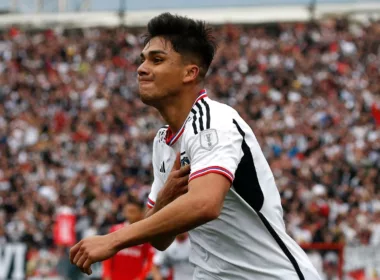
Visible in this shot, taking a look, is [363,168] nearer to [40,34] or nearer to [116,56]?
[116,56]

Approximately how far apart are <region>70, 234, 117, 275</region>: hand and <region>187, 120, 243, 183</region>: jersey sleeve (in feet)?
1.45

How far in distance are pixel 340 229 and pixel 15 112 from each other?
1097 cm

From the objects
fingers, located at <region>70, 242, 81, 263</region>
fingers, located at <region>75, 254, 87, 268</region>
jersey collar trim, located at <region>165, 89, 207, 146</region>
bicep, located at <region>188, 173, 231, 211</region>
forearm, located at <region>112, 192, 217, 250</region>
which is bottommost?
fingers, located at <region>75, 254, 87, 268</region>

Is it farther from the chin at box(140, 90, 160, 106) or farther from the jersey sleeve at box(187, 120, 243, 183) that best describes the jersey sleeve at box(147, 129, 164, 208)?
the jersey sleeve at box(187, 120, 243, 183)

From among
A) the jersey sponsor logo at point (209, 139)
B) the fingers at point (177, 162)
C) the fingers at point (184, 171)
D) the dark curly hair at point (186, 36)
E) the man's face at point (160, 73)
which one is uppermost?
the dark curly hair at point (186, 36)

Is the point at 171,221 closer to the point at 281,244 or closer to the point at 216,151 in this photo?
the point at 216,151

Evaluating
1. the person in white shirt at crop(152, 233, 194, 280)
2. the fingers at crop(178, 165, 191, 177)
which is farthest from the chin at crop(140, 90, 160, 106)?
the person in white shirt at crop(152, 233, 194, 280)

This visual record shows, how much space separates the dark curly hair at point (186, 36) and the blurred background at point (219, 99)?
9.04m

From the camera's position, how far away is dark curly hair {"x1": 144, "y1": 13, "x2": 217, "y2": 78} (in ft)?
13.2

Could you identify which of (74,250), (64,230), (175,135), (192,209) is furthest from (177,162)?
(64,230)

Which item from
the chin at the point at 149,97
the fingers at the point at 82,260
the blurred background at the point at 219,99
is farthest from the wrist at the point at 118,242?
the blurred background at the point at 219,99

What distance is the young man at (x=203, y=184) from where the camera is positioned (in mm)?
3352

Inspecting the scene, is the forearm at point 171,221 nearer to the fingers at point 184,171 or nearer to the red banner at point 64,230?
the fingers at point 184,171

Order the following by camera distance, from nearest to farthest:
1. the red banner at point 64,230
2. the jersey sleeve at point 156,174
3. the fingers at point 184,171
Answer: the fingers at point 184,171 → the jersey sleeve at point 156,174 → the red banner at point 64,230
